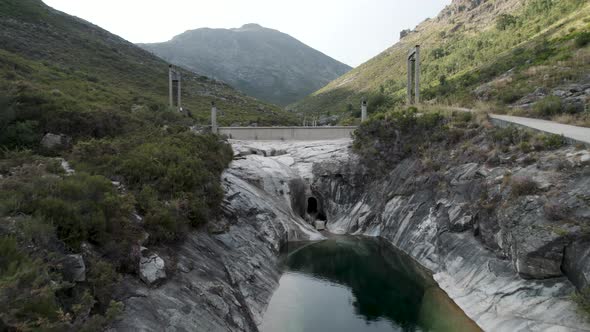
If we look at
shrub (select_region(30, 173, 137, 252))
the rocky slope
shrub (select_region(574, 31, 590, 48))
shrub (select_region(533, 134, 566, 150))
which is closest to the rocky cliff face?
shrub (select_region(533, 134, 566, 150))

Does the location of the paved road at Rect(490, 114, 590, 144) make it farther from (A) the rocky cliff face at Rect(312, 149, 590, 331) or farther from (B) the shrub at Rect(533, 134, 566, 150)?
(A) the rocky cliff face at Rect(312, 149, 590, 331)

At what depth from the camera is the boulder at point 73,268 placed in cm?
850

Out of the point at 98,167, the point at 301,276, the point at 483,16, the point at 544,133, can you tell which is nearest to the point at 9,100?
the point at 98,167

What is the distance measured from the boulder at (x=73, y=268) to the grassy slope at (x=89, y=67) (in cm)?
2271

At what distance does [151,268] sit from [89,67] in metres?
51.2

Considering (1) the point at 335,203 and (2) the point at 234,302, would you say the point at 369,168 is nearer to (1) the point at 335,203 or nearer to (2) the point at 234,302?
(1) the point at 335,203

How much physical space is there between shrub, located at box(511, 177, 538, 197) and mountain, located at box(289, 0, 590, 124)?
31.7ft

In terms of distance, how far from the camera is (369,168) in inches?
1134

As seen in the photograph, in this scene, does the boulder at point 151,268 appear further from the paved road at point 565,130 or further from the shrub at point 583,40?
the shrub at point 583,40

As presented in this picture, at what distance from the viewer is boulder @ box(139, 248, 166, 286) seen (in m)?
10.6

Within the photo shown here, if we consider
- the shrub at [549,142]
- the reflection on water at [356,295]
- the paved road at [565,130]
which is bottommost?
→ the reflection on water at [356,295]

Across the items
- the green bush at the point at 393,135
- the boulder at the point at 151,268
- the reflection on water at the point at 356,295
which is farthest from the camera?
the green bush at the point at 393,135

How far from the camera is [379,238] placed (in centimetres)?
2519

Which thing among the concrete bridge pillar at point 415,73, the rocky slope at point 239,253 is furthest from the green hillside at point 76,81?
the concrete bridge pillar at point 415,73
